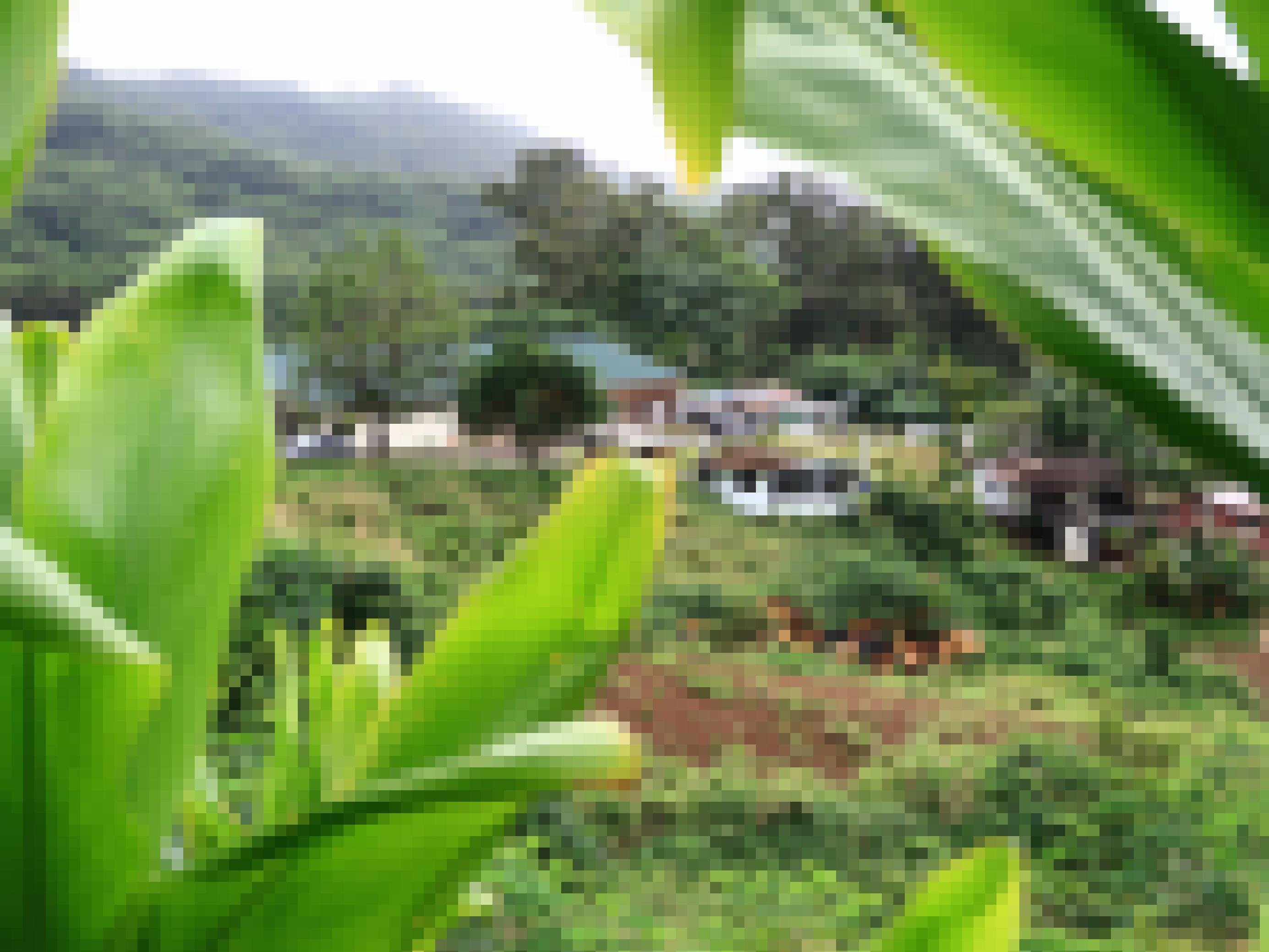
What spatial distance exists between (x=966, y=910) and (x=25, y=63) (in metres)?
0.24

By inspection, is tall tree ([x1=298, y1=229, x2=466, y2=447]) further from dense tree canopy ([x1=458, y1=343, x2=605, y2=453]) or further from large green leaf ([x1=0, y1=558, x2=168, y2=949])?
large green leaf ([x1=0, y1=558, x2=168, y2=949])

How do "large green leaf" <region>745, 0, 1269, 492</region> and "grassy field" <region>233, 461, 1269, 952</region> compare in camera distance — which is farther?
"grassy field" <region>233, 461, 1269, 952</region>

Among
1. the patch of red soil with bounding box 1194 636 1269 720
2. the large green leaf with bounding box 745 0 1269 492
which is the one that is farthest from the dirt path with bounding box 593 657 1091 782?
the large green leaf with bounding box 745 0 1269 492

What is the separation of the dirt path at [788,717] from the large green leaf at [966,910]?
232cm

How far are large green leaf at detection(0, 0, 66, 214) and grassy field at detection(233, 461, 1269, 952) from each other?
1472 millimetres

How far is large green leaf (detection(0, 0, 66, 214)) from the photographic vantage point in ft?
0.40

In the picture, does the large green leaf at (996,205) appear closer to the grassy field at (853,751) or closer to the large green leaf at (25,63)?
the large green leaf at (25,63)

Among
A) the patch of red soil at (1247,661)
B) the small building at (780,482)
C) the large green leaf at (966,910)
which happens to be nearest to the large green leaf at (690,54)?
the large green leaf at (966,910)

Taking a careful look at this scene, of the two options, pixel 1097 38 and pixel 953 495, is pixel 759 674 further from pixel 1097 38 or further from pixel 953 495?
pixel 1097 38

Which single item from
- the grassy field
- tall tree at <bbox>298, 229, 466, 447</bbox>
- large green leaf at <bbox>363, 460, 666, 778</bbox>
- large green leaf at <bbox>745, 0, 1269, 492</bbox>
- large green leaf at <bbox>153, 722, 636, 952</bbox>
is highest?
tall tree at <bbox>298, 229, 466, 447</bbox>

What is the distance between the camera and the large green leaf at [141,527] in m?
0.15

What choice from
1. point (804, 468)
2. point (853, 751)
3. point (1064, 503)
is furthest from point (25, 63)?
point (804, 468)

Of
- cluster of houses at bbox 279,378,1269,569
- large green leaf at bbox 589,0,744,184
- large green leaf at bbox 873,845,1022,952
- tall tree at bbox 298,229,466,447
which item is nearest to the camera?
large green leaf at bbox 589,0,744,184

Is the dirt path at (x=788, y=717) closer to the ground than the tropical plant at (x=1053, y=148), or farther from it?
closer to the ground
